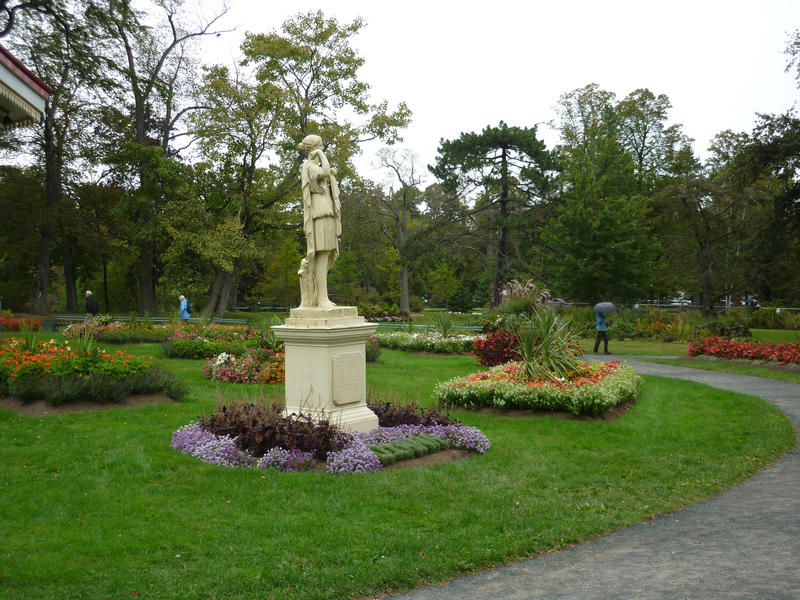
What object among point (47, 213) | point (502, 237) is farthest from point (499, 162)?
point (47, 213)

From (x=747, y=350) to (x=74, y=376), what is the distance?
53.8ft

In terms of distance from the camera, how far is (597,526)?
16.6 feet

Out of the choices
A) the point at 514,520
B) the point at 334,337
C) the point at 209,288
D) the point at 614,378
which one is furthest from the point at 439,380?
the point at 209,288

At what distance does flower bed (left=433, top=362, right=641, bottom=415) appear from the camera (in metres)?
9.42

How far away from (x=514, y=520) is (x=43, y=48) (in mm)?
27787

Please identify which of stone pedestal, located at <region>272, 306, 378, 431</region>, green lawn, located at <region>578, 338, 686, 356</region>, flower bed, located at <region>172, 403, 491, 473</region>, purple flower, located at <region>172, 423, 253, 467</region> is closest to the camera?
flower bed, located at <region>172, 403, 491, 473</region>

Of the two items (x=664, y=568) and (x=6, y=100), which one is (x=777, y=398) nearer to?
(x=664, y=568)

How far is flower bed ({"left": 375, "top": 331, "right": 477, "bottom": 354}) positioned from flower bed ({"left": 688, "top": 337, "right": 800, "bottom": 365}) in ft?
22.4

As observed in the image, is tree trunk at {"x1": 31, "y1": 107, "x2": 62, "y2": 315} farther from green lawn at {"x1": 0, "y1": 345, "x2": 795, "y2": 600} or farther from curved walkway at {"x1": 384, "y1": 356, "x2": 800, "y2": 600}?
curved walkway at {"x1": 384, "y1": 356, "x2": 800, "y2": 600}

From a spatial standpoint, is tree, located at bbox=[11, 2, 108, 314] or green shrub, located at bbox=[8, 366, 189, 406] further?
tree, located at bbox=[11, 2, 108, 314]

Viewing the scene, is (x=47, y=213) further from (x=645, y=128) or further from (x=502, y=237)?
(x=645, y=128)

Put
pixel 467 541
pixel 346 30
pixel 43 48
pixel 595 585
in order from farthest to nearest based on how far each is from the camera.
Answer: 1. pixel 346 30
2. pixel 43 48
3. pixel 467 541
4. pixel 595 585

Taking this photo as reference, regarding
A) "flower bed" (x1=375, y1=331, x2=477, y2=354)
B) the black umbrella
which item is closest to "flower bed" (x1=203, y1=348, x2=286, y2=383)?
"flower bed" (x1=375, y1=331, x2=477, y2=354)

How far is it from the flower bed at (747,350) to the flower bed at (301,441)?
11899mm
